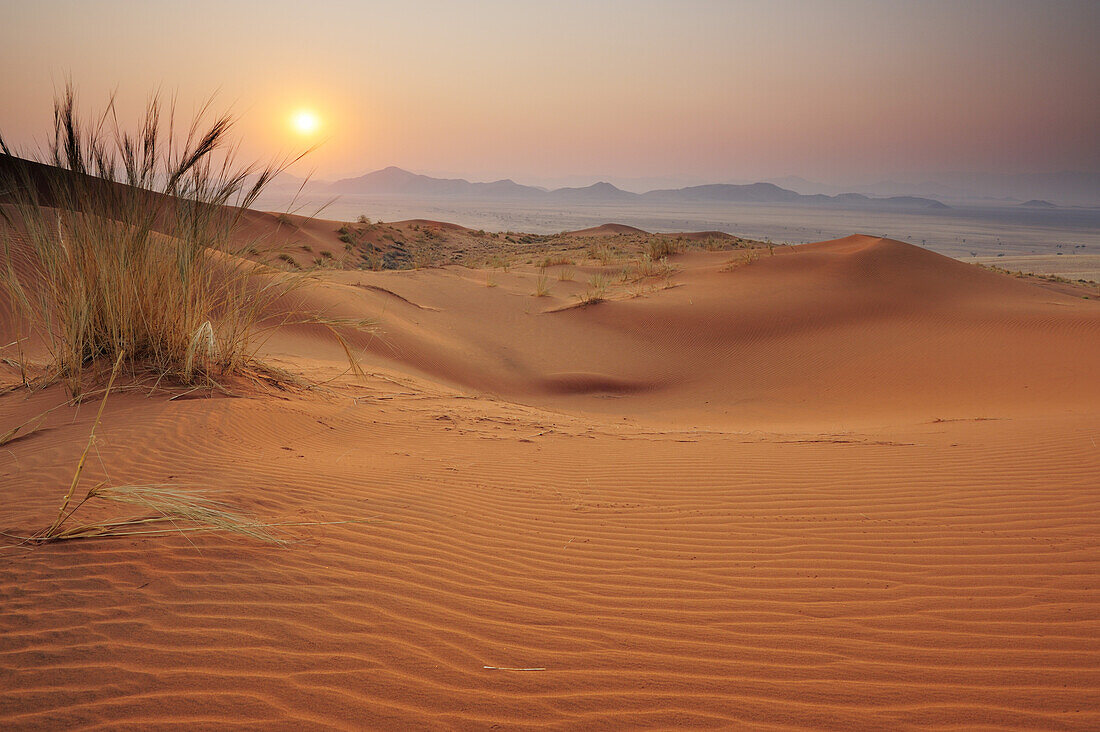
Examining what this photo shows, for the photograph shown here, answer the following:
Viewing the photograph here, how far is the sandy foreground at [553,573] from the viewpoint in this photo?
7.49ft

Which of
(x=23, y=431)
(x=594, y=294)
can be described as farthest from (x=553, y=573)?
(x=594, y=294)

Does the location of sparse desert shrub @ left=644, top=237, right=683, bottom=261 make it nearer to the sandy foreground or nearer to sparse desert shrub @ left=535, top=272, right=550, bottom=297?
sparse desert shrub @ left=535, top=272, right=550, bottom=297

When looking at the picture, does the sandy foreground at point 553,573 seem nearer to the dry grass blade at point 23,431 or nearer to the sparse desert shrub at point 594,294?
the dry grass blade at point 23,431

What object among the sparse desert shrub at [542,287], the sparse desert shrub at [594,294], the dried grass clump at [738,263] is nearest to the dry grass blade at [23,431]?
the sparse desert shrub at [594,294]

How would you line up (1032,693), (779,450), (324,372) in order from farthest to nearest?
(324,372) < (779,450) < (1032,693)

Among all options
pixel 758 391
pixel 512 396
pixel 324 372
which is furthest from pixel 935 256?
pixel 324 372

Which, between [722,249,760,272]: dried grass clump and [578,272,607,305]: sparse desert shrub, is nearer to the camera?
[578,272,607,305]: sparse desert shrub

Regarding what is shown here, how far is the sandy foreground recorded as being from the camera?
2.28m

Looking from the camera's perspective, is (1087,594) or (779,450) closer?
(1087,594)

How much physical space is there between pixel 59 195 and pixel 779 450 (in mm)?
6541

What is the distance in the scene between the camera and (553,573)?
3.34 metres

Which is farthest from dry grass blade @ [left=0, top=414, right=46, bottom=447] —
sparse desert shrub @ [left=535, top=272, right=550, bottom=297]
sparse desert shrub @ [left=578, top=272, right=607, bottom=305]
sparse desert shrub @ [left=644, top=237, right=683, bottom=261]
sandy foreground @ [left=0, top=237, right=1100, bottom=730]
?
sparse desert shrub @ [left=644, top=237, right=683, bottom=261]

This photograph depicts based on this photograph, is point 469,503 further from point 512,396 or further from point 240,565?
point 512,396

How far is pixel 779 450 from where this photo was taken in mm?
6113
